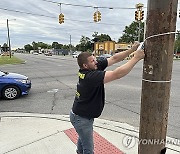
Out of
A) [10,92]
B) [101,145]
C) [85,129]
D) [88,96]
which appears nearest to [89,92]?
[88,96]

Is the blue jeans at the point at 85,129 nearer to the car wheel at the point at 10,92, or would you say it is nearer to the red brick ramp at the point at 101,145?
the red brick ramp at the point at 101,145

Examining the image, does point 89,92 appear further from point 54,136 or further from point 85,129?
point 54,136

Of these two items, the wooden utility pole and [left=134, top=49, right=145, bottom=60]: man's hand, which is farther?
[left=134, top=49, right=145, bottom=60]: man's hand

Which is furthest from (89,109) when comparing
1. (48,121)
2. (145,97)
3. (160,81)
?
(48,121)

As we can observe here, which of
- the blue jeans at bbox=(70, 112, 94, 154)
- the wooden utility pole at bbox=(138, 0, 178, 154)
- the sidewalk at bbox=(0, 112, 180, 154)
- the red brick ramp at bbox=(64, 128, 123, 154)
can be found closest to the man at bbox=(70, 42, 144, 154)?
the blue jeans at bbox=(70, 112, 94, 154)

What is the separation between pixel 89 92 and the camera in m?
2.67

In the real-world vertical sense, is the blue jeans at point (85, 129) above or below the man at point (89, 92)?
below

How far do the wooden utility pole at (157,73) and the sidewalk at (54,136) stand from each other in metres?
1.62

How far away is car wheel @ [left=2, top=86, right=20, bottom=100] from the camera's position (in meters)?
7.75

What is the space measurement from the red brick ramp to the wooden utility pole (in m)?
1.55

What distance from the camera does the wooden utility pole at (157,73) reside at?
1978 millimetres

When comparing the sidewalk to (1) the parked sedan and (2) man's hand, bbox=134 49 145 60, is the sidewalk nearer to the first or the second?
(2) man's hand, bbox=134 49 145 60

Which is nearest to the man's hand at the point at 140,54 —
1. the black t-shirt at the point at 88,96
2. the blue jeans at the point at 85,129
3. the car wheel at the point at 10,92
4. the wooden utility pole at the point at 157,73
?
the wooden utility pole at the point at 157,73

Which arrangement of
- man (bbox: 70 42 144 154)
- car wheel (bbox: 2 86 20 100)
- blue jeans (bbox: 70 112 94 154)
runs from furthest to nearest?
→ car wheel (bbox: 2 86 20 100), blue jeans (bbox: 70 112 94 154), man (bbox: 70 42 144 154)
